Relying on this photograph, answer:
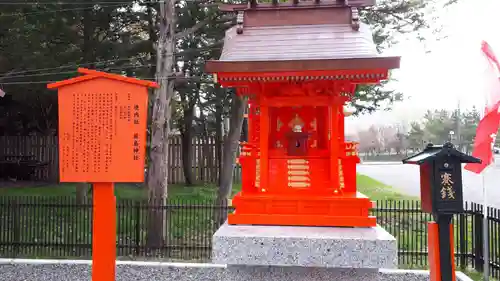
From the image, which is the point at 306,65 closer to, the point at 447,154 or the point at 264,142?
the point at 264,142

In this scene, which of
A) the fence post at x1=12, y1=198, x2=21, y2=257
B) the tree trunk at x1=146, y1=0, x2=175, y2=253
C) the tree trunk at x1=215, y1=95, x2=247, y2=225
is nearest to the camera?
the fence post at x1=12, y1=198, x2=21, y2=257

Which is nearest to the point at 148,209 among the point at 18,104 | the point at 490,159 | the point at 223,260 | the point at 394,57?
the point at 223,260

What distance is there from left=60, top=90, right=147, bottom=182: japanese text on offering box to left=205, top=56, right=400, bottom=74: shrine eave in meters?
1.81

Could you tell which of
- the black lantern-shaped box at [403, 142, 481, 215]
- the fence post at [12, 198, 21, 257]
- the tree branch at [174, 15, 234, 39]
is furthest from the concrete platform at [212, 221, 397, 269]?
the tree branch at [174, 15, 234, 39]

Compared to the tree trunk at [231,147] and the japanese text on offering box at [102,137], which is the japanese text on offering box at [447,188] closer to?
the japanese text on offering box at [102,137]

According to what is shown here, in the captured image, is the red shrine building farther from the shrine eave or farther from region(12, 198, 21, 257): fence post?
region(12, 198, 21, 257): fence post

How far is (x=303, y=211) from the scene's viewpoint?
697 centimetres

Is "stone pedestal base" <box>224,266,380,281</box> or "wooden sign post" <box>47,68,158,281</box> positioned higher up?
"wooden sign post" <box>47,68,158,281</box>

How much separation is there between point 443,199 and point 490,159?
328cm

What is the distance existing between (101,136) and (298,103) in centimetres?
347

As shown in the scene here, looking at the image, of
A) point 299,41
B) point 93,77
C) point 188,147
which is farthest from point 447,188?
point 188,147

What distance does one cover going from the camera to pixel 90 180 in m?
4.91

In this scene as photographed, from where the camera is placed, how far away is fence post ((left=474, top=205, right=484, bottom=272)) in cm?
809

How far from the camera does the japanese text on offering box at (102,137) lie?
16.3 feet
